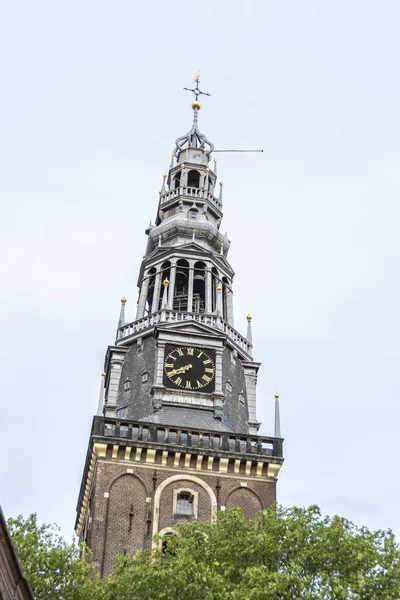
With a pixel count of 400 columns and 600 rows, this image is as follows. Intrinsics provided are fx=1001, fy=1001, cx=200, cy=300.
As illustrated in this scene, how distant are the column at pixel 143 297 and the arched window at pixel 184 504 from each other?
1398 centimetres

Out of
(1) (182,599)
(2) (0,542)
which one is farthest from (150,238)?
(2) (0,542)

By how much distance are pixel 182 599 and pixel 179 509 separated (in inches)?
509

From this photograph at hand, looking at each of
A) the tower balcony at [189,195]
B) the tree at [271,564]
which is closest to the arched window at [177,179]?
the tower balcony at [189,195]

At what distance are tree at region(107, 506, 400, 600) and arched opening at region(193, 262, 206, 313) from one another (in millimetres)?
22414

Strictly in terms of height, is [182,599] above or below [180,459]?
below

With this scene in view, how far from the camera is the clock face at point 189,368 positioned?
54375 millimetres

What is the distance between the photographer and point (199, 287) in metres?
62.6

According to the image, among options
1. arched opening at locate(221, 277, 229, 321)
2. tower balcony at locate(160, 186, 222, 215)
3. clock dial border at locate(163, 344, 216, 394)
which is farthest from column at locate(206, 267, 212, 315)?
tower balcony at locate(160, 186, 222, 215)

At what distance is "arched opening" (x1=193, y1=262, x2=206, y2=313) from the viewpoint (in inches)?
2419

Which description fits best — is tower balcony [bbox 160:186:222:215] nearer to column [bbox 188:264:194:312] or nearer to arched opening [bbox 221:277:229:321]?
arched opening [bbox 221:277:229:321]

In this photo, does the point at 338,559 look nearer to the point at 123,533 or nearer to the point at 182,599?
the point at 182,599

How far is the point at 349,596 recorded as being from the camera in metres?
35.1

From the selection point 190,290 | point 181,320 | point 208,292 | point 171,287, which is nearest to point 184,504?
point 181,320

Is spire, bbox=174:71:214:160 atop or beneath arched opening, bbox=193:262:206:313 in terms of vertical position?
atop
